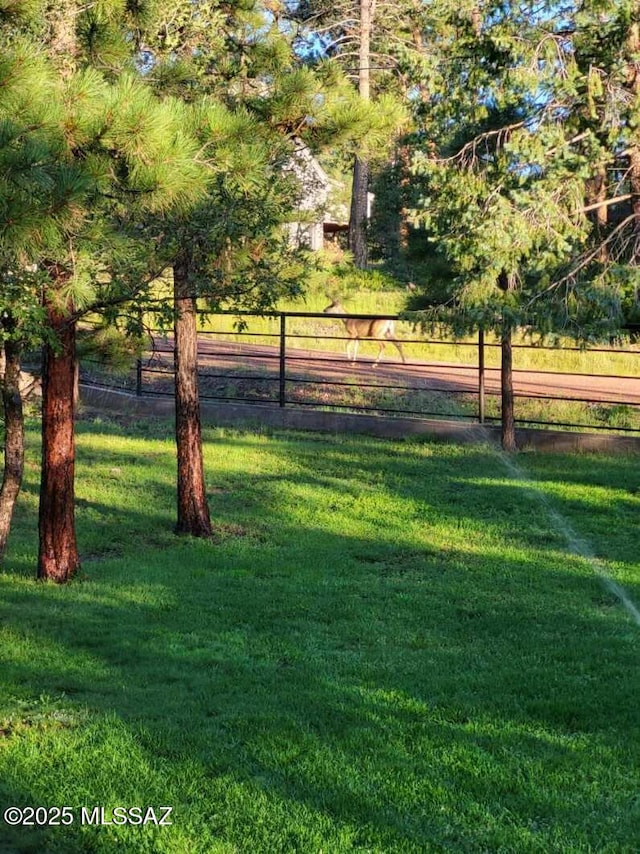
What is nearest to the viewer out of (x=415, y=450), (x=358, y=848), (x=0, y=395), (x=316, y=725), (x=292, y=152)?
(x=358, y=848)

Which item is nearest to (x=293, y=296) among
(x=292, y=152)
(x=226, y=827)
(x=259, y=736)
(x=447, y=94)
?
(x=292, y=152)

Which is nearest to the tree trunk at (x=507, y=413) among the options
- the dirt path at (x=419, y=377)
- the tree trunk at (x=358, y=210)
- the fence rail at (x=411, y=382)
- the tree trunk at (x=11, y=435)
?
the fence rail at (x=411, y=382)

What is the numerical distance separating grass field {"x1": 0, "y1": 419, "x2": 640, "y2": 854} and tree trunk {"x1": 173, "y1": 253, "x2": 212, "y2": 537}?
0.25 meters

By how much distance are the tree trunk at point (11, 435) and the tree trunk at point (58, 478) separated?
1.87ft

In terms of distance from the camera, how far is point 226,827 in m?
4.32

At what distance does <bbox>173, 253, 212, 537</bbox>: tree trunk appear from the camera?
34.0ft

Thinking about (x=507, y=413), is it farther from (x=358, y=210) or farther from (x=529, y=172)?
(x=358, y=210)

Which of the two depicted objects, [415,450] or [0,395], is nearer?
[0,395]

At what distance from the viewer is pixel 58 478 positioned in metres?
8.66

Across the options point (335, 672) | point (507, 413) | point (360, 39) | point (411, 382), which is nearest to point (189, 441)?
point (335, 672)

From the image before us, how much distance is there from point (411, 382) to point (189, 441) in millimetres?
11452

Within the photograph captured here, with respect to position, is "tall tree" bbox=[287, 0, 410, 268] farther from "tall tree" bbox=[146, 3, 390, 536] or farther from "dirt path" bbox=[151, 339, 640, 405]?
"tall tree" bbox=[146, 3, 390, 536]

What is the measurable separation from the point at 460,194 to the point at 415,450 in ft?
16.0

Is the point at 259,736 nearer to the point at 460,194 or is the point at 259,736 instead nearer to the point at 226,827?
the point at 226,827
